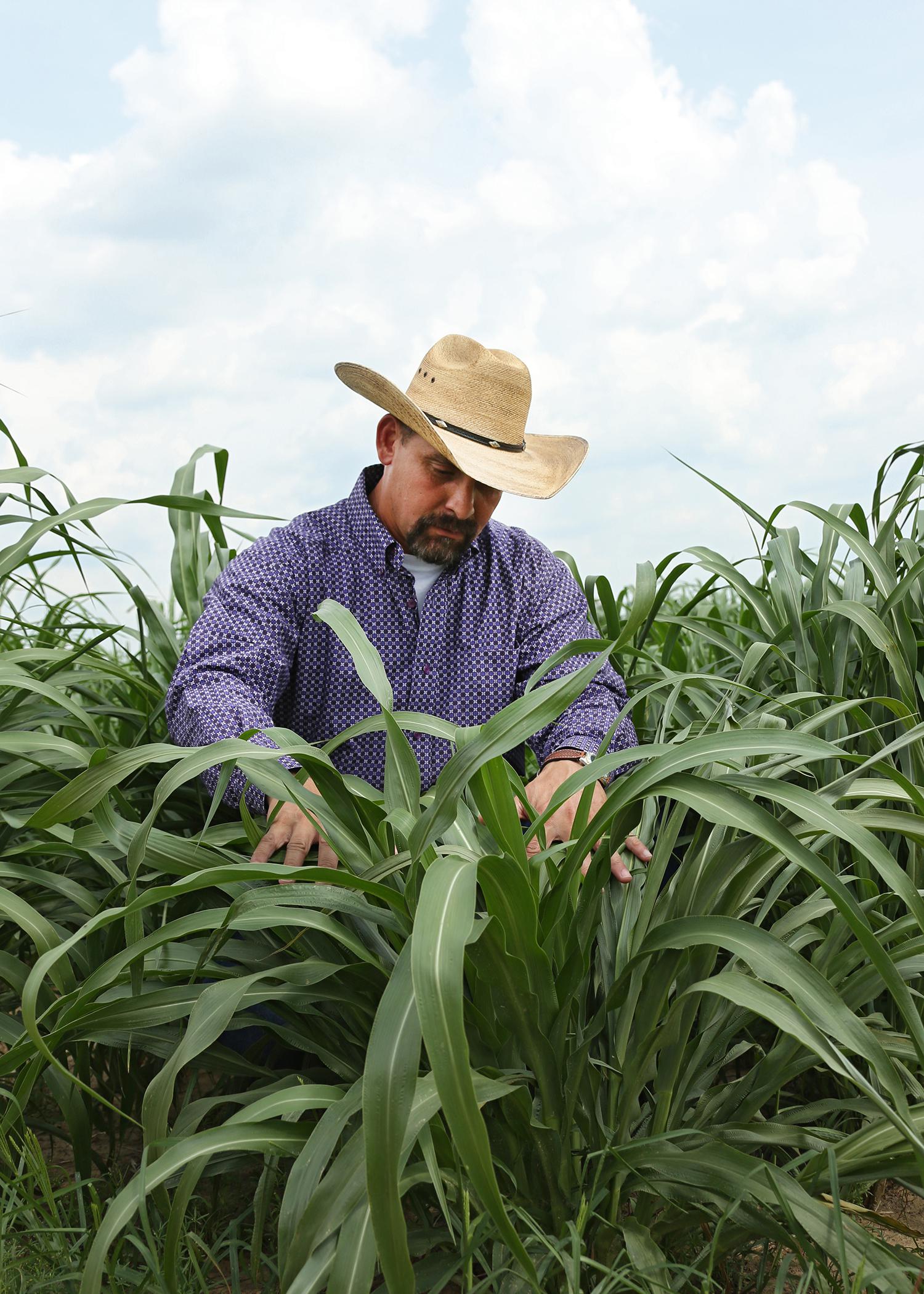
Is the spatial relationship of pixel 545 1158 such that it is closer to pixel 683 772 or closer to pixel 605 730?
pixel 683 772

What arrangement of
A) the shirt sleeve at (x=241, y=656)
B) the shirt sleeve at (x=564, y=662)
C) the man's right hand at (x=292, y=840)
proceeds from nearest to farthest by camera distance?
the man's right hand at (x=292, y=840)
the shirt sleeve at (x=241, y=656)
the shirt sleeve at (x=564, y=662)

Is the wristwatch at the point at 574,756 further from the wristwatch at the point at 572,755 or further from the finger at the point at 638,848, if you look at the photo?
the finger at the point at 638,848

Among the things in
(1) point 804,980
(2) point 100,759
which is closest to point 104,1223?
(2) point 100,759

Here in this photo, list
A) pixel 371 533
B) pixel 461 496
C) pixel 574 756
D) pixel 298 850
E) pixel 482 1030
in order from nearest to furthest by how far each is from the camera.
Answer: pixel 482 1030, pixel 298 850, pixel 574 756, pixel 461 496, pixel 371 533

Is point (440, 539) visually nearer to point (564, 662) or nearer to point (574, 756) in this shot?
point (564, 662)

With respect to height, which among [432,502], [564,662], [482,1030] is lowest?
[482,1030]

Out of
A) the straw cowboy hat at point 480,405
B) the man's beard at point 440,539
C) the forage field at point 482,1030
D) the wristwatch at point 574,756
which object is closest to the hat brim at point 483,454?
the straw cowboy hat at point 480,405

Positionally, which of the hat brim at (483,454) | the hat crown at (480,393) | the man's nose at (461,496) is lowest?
the man's nose at (461,496)

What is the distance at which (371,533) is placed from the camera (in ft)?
6.57

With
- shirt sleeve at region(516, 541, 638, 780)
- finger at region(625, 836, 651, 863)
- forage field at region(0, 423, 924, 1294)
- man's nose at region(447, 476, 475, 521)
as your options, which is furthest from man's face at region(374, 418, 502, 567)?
finger at region(625, 836, 651, 863)

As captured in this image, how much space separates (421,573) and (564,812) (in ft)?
2.32

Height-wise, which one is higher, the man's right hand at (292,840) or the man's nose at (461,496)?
the man's nose at (461,496)

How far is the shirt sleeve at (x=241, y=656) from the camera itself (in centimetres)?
159

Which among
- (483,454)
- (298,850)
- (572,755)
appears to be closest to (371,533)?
(483,454)
